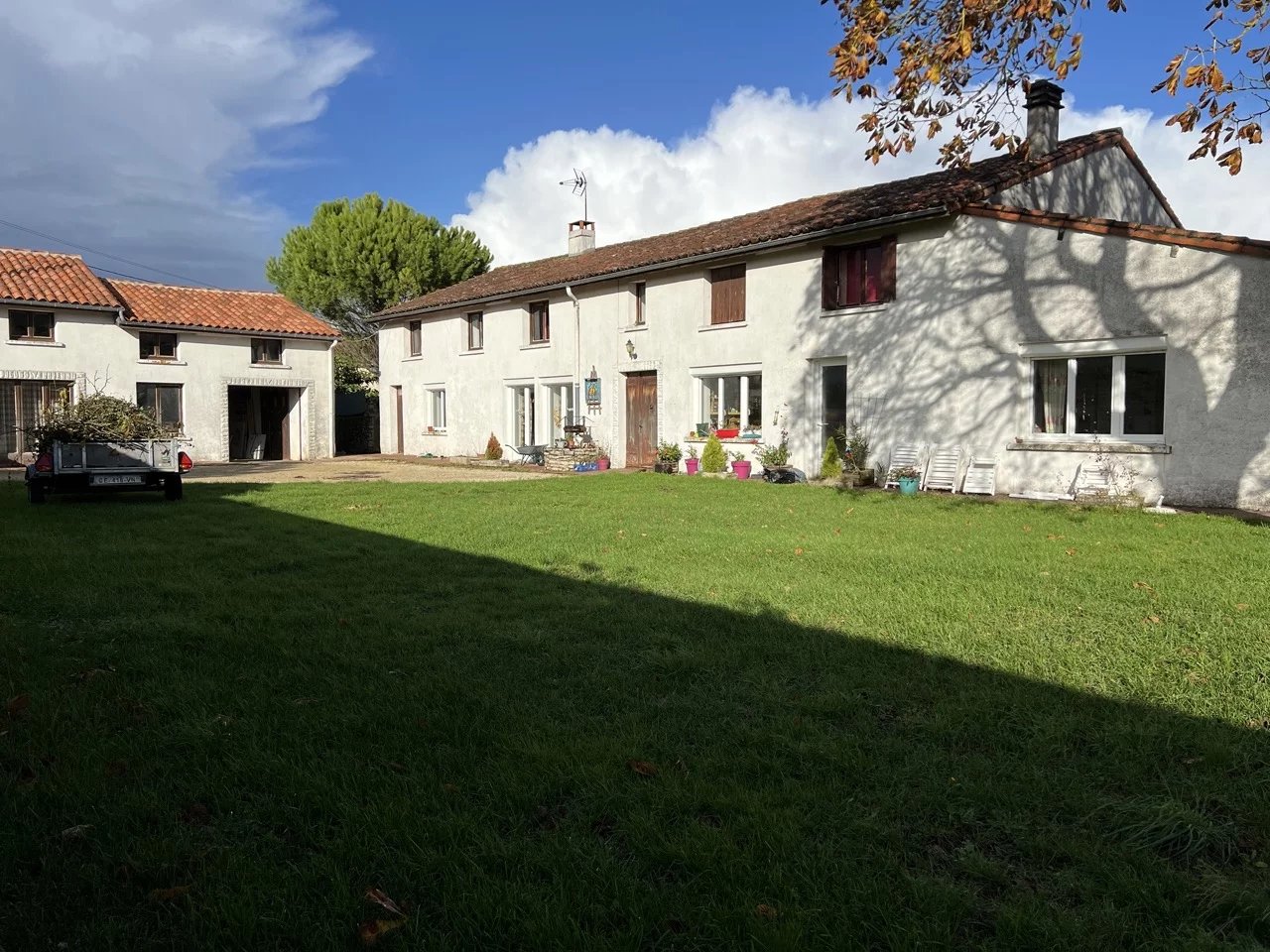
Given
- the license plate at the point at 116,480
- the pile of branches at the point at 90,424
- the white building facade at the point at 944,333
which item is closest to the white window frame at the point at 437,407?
the white building facade at the point at 944,333

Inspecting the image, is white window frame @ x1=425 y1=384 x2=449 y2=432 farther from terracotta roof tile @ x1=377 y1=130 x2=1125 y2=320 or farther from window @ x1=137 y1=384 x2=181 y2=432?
window @ x1=137 y1=384 x2=181 y2=432

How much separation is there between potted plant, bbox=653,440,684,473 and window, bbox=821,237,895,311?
483cm

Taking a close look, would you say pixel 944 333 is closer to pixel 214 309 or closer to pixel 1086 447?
pixel 1086 447

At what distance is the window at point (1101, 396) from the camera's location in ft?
41.5

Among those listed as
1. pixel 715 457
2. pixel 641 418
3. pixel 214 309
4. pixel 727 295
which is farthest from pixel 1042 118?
pixel 214 309

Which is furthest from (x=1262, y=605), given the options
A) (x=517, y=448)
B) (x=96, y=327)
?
(x=96, y=327)

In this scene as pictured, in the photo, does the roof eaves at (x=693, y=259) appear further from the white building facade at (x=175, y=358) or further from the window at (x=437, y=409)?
the white building facade at (x=175, y=358)

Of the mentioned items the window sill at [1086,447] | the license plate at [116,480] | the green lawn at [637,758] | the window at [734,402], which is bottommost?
the green lawn at [637,758]

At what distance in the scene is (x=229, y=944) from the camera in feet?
7.13

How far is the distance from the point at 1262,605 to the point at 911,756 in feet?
12.7

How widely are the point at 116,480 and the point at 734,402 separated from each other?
12253 mm

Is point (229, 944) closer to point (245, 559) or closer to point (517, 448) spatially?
point (245, 559)

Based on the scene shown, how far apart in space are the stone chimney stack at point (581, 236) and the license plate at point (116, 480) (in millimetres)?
17732

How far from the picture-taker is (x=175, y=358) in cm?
2542
